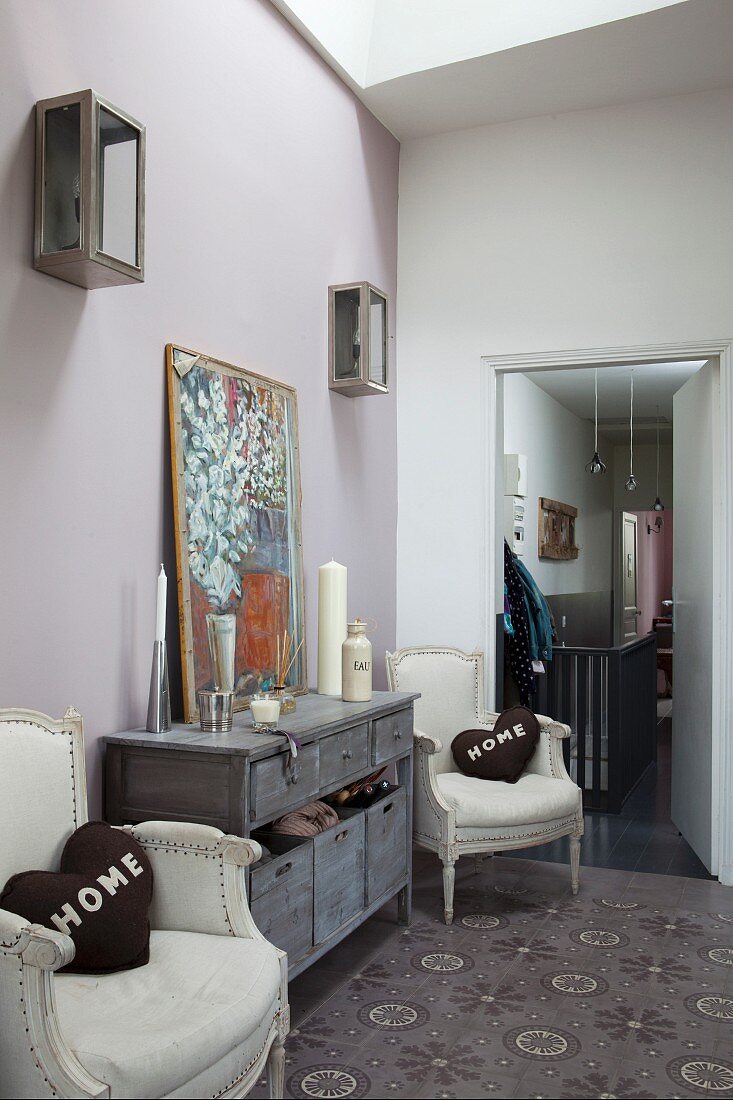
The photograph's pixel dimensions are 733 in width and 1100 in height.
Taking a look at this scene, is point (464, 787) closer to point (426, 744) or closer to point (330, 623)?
point (426, 744)

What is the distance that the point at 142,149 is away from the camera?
2.46 meters

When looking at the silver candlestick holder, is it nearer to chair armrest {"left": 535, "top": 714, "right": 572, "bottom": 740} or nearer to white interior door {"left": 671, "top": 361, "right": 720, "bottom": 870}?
chair armrest {"left": 535, "top": 714, "right": 572, "bottom": 740}

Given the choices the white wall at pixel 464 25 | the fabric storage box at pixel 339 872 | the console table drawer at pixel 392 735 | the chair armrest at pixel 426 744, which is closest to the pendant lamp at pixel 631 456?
the white wall at pixel 464 25

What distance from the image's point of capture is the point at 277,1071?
219cm

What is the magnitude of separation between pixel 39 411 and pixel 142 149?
72 cm

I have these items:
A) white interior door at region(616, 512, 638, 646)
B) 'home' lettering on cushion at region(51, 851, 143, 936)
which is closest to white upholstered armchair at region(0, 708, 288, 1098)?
'home' lettering on cushion at region(51, 851, 143, 936)

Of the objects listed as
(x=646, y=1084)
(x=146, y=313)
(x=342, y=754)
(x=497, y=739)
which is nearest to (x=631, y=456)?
(x=497, y=739)

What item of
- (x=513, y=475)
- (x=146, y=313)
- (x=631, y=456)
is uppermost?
(x=631, y=456)

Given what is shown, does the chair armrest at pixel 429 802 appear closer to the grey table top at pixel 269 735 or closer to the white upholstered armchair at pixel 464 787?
the white upholstered armchair at pixel 464 787

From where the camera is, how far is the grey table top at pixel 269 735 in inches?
97.5

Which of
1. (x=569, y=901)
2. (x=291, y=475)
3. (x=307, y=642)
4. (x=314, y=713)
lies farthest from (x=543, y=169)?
Result: (x=569, y=901)

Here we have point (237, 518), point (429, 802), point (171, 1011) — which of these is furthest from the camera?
point (429, 802)

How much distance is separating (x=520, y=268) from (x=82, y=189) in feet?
8.87

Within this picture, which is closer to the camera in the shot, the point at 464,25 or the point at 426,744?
the point at 426,744
